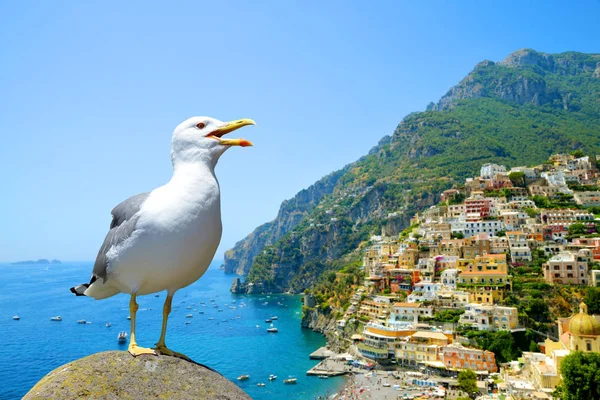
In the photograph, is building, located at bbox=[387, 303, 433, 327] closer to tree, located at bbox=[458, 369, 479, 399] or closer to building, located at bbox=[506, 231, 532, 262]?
tree, located at bbox=[458, 369, 479, 399]

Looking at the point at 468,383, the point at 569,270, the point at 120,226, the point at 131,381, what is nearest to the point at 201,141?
the point at 120,226

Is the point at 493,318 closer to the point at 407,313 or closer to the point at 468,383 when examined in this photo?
the point at 407,313

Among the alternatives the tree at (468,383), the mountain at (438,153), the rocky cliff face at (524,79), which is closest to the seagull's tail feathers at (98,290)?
the tree at (468,383)

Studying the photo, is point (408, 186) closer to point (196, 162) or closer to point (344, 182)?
point (344, 182)

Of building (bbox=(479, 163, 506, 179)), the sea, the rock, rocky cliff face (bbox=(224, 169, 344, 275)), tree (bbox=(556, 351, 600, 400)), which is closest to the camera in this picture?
the rock

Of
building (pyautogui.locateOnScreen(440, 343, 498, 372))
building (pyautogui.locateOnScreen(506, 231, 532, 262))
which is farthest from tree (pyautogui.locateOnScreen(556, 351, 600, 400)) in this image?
building (pyautogui.locateOnScreen(506, 231, 532, 262))
